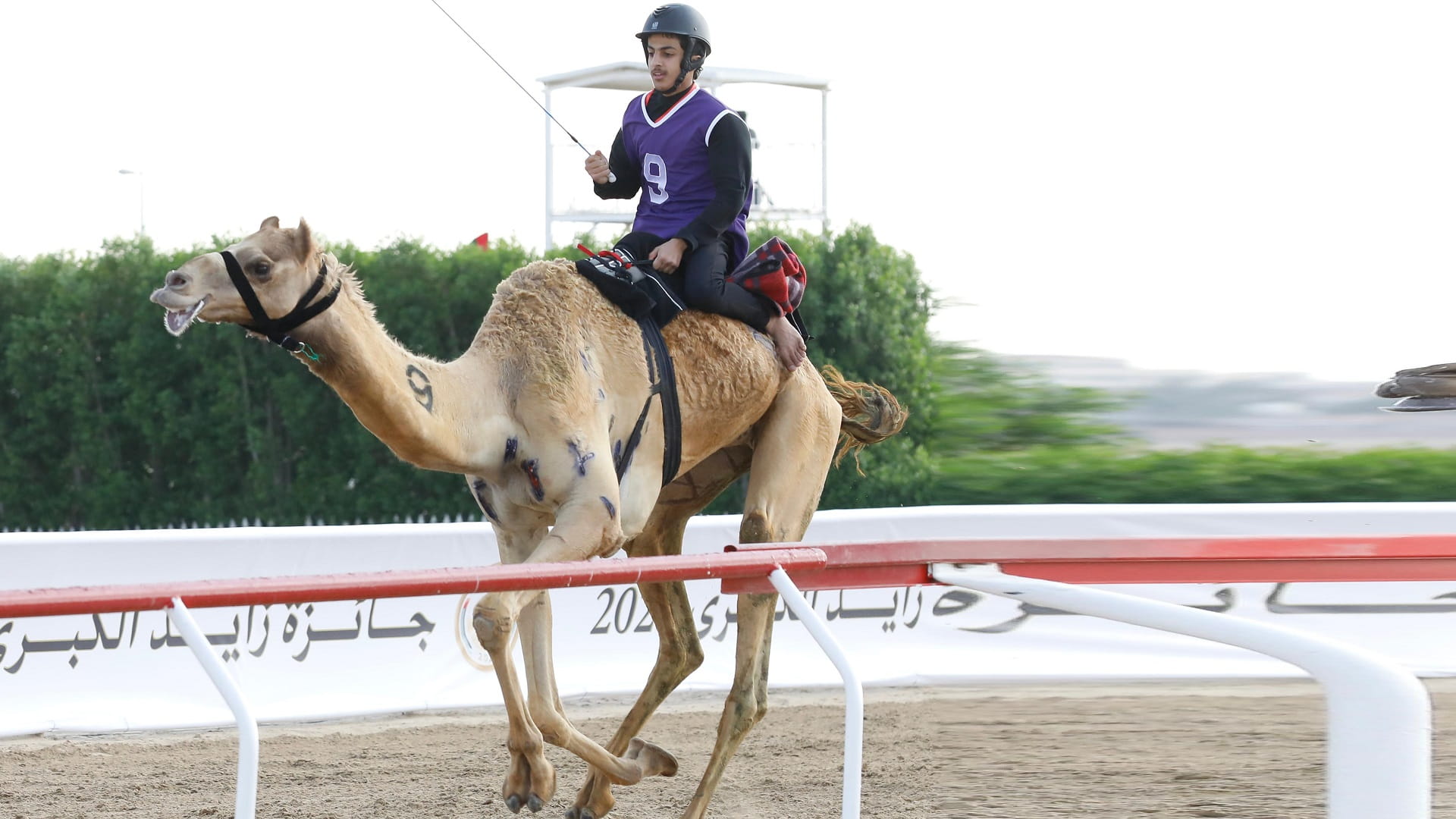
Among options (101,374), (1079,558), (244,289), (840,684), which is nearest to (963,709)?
(840,684)

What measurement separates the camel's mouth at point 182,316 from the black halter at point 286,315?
0.38 ft

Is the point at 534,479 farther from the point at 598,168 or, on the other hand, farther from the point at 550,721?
the point at 598,168

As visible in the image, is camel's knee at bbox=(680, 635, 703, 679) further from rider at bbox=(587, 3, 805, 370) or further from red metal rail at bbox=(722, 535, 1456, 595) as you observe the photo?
red metal rail at bbox=(722, 535, 1456, 595)

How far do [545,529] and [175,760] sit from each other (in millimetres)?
2593

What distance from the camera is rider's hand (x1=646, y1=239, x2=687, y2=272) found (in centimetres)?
521

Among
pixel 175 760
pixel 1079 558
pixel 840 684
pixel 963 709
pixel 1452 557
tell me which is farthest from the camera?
pixel 840 684

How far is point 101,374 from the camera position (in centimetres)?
1406

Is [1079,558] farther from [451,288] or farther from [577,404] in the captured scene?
[451,288]

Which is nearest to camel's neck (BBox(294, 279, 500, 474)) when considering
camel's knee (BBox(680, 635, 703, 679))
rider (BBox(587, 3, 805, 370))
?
rider (BBox(587, 3, 805, 370))

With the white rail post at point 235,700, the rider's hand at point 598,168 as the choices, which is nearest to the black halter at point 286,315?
the rider's hand at point 598,168

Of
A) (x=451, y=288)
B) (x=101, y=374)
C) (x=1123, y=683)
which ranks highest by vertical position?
(x=451, y=288)

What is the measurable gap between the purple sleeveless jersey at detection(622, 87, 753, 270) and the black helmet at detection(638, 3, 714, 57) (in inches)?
9.1

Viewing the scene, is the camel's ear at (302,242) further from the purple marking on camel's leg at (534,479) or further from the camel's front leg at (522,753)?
the camel's front leg at (522,753)

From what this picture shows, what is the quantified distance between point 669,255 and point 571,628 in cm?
376
